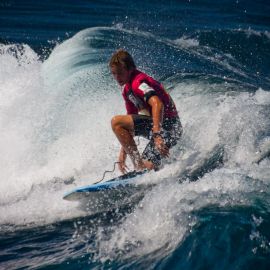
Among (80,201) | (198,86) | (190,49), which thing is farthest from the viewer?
(190,49)

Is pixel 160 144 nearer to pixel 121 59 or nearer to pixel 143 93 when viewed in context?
pixel 143 93

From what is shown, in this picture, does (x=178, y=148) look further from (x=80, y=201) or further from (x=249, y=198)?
(x=249, y=198)

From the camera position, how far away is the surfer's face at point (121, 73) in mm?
5727

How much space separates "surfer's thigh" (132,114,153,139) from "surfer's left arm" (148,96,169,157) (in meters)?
0.27

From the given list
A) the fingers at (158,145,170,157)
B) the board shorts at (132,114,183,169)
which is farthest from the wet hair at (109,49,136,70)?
the fingers at (158,145,170,157)

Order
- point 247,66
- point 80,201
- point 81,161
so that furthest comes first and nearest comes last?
1. point 247,66
2. point 81,161
3. point 80,201

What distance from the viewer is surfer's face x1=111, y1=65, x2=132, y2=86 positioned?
573 cm

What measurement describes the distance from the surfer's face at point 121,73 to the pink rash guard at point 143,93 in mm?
101

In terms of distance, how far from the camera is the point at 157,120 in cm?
562

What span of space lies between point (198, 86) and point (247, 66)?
3.71 m

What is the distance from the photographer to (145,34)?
1546cm

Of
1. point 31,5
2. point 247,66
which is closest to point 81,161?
point 247,66

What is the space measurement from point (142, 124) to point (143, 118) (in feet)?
0.23

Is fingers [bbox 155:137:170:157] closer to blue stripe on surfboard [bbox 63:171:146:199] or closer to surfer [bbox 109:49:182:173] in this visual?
surfer [bbox 109:49:182:173]
